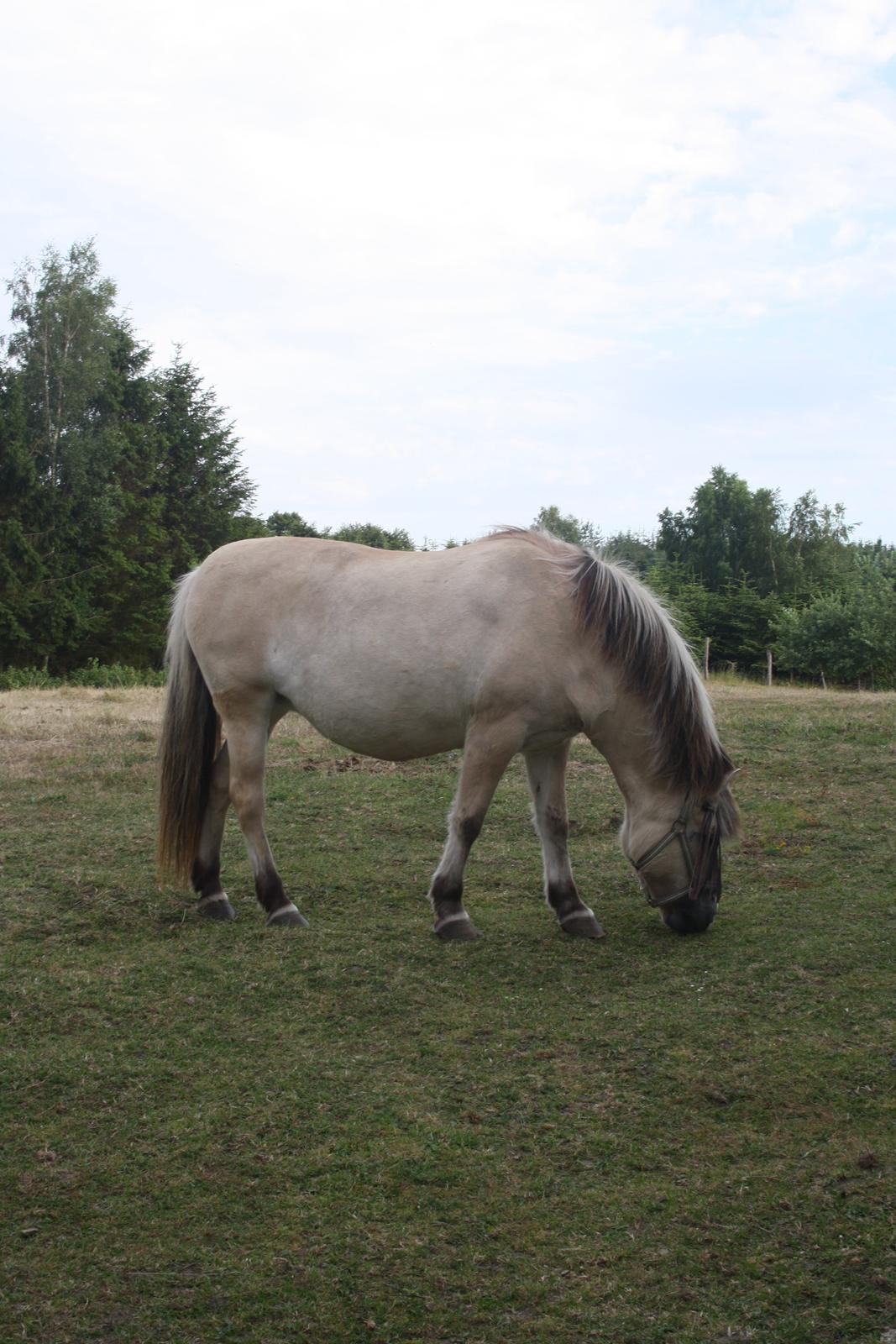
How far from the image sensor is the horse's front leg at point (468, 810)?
5.20 meters

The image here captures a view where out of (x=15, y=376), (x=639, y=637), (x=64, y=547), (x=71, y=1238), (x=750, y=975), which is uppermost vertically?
(x=15, y=376)

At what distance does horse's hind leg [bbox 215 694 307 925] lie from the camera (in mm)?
5605

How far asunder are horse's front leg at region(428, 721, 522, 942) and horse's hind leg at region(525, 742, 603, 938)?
387 mm

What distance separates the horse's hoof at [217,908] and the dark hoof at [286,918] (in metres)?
0.34

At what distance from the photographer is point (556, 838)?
5.55m

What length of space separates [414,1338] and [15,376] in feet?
113

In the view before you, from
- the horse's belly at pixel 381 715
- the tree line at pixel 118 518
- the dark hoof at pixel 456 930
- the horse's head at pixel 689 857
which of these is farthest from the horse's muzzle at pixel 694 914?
the tree line at pixel 118 518

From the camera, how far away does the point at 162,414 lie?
40812 millimetres

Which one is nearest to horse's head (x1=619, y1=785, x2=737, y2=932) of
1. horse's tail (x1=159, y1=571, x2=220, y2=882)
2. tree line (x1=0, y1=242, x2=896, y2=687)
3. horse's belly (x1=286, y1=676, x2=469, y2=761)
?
horse's belly (x1=286, y1=676, x2=469, y2=761)

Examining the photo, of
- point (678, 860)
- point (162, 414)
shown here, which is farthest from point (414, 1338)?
point (162, 414)

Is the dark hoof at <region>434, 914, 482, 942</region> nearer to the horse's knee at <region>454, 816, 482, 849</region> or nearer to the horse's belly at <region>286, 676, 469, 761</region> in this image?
the horse's knee at <region>454, 816, 482, 849</region>

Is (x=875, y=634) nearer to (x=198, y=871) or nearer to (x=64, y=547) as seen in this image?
(x=64, y=547)

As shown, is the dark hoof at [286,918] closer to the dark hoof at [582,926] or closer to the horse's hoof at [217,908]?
the horse's hoof at [217,908]

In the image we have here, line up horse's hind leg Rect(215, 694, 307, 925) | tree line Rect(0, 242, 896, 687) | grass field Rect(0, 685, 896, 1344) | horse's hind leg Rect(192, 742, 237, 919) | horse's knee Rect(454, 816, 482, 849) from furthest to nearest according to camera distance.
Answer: tree line Rect(0, 242, 896, 687) → horse's hind leg Rect(192, 742, 237, 919) → horse's hind leg Rect(215, 694, 307, 925) → horse's knee Rect(454, 816, 482, 849) → grass field Rect(0, 685, 896, 1344)
